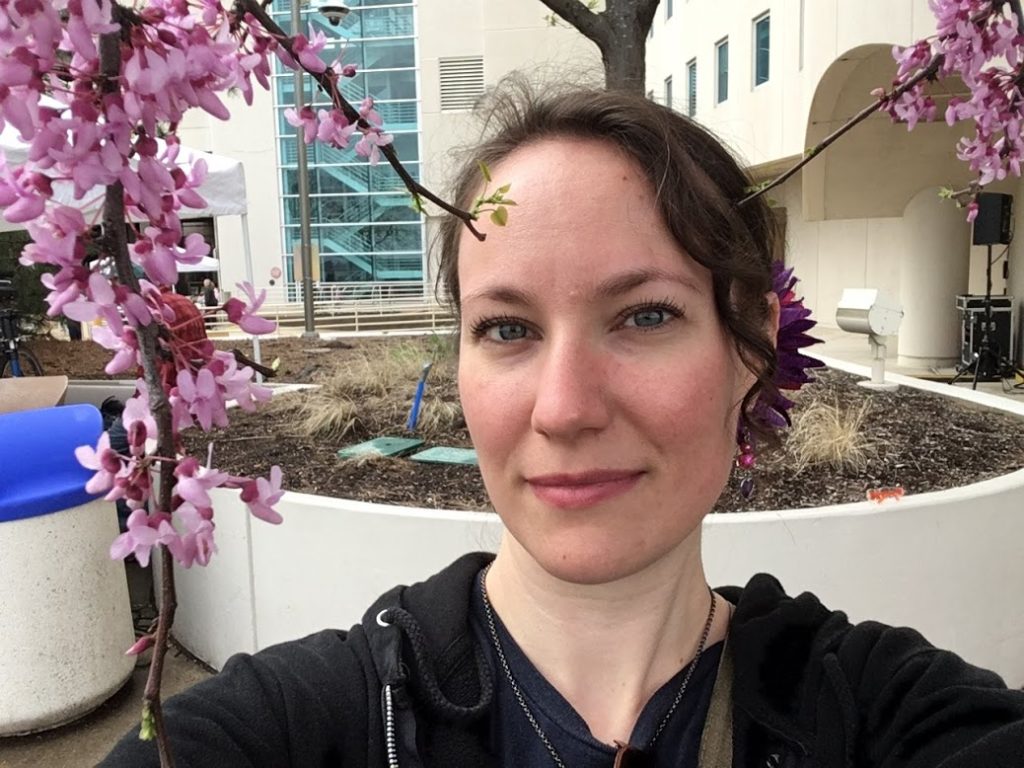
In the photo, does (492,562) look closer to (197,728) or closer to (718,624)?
(718,624)

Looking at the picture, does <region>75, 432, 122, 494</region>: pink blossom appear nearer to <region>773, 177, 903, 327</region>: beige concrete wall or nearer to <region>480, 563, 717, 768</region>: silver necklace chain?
<region>480, 563, 717, 768</region>: silver necklace chain

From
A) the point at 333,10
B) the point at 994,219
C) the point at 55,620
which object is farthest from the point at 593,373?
the point at 994,219

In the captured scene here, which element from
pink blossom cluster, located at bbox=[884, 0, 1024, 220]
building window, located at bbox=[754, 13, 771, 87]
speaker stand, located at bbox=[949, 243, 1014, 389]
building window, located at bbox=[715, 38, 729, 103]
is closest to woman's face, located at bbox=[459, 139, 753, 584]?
pink blossom cluster, located at bbox=[884, 0, 1024, 220]

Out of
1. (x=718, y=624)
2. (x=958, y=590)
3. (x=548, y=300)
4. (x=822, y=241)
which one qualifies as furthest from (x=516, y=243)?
(x=822, y=241)

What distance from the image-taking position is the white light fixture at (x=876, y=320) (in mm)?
6000

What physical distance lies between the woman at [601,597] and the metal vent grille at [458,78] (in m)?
24.6

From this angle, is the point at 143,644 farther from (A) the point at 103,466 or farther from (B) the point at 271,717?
(B) the point at 271,717

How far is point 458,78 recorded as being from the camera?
24.8 m

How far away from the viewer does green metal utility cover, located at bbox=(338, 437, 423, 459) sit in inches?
179

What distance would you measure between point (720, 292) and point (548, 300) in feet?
0.83

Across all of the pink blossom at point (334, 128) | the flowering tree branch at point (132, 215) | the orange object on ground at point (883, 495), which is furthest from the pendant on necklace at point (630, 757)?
the orange object on ground at point (883, 495)

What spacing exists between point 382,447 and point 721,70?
583 inches

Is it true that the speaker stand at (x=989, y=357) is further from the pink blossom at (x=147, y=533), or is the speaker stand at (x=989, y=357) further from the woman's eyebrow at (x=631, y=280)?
the pink blossom at (x=147, y=533)

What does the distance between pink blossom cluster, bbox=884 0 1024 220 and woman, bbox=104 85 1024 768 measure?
1.11 meters
